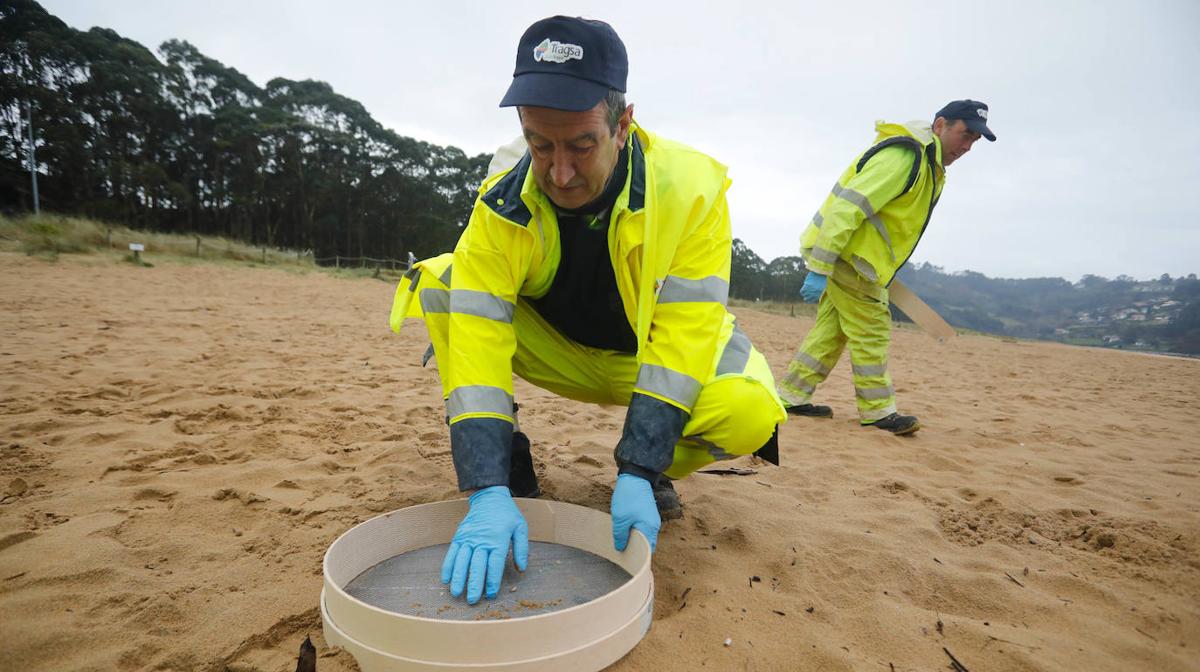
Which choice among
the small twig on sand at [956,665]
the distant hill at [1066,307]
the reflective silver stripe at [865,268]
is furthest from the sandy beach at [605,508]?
the distant hill at [1066,307]

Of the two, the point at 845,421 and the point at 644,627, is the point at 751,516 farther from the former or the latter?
the point at 845,421

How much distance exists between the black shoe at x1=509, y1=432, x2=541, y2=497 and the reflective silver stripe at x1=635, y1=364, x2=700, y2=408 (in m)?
0.61

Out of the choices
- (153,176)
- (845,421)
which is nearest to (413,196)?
(153,176)

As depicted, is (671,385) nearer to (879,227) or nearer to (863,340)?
(863,340)

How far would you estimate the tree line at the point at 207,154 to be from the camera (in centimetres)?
2567

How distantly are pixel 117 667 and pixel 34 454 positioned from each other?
152 cm

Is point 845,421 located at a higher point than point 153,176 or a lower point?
lower

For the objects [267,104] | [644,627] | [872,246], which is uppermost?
[267,104]

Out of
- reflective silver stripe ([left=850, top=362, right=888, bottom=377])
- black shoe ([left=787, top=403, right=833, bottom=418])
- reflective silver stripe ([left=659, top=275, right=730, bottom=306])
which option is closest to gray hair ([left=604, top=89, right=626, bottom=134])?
reflective silver stripe ([left=659, top=275, right=730, bottom=306])

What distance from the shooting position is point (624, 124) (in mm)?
1682

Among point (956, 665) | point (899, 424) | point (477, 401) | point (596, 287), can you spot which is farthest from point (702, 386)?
point (899, 424)

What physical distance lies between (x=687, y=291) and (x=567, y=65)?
70 centimetres

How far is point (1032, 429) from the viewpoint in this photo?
3.78 meters

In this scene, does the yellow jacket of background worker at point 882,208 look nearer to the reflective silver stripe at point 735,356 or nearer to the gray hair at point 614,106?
the reflective silver stripe at point 735,356
